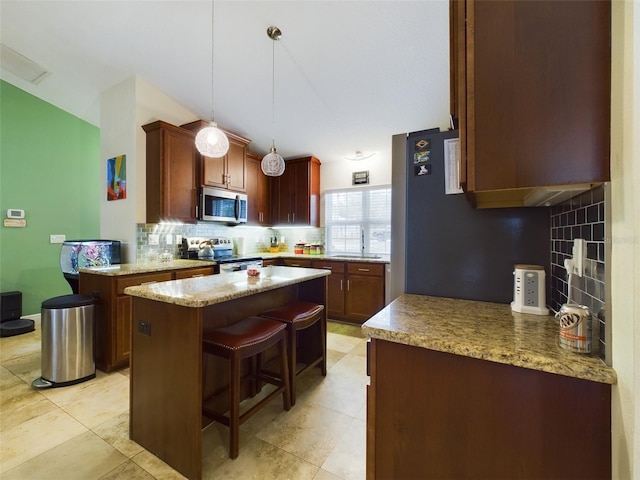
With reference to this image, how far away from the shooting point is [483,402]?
0.80 metres

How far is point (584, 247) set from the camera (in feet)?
2.76

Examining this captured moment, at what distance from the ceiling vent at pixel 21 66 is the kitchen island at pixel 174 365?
341 centimetres

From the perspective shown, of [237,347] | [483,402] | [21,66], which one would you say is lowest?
[237,347]

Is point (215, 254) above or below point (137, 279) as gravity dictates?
above

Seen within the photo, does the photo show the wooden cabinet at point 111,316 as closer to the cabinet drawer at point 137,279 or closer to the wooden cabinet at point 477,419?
the cabinet drawer at point 137,279

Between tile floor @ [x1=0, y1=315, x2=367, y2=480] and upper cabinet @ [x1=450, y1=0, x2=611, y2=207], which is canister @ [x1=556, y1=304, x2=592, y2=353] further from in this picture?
tile floor @ [x1=0, y1=315, x2=367, y2=480]

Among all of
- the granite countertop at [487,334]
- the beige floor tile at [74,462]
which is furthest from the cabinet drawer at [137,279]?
the granite countertop at [487,334]

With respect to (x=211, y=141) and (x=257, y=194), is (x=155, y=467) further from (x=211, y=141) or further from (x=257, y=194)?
(x=257, y=194)

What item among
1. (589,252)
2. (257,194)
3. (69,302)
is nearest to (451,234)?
(589,252)

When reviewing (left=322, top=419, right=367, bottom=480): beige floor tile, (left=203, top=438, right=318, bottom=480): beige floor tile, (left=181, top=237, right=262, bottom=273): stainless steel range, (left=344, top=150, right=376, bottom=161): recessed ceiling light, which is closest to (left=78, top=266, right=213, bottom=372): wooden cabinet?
(left=181, top=237, right=262, bottom=273): stainless steel range

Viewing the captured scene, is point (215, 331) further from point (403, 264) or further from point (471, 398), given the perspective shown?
point (471, 398)

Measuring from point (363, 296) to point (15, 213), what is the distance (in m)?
4.55

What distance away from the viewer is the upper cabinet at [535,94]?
702 mm

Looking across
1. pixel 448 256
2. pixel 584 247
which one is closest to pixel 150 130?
pixel 448 256
